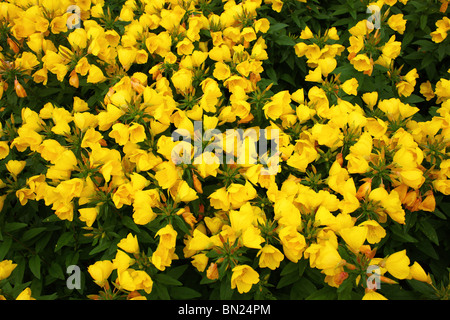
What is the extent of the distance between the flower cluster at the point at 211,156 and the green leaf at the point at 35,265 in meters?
0.26

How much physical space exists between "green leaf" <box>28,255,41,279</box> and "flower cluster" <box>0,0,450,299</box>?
258 millimetres

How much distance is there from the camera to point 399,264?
204 centimetres

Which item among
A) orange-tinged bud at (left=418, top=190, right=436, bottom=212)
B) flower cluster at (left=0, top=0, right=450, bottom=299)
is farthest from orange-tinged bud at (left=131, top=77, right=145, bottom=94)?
orange-tinged bud at (left=418, top=190, right=436, bottom=212)

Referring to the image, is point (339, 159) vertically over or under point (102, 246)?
over

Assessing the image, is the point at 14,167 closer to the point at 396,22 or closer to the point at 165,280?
the point at 165,280

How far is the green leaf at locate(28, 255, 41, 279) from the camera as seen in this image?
263 centimetres

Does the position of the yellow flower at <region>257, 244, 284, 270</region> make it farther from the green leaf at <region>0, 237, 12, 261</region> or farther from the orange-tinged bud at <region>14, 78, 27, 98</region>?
the orange-tinged bud at <region>14, 78, 27, 98</region>

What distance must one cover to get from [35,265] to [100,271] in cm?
82

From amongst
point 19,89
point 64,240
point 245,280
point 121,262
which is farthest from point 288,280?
point 19,89

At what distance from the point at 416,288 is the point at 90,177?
7.00ft

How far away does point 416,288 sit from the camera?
7.44ft

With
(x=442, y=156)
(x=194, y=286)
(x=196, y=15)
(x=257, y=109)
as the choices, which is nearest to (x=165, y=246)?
(x=194, y=286)

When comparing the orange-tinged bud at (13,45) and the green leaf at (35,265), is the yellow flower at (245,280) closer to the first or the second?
the green leaf at (35,265)

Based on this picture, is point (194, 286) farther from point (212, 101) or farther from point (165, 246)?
point (212, 101)
